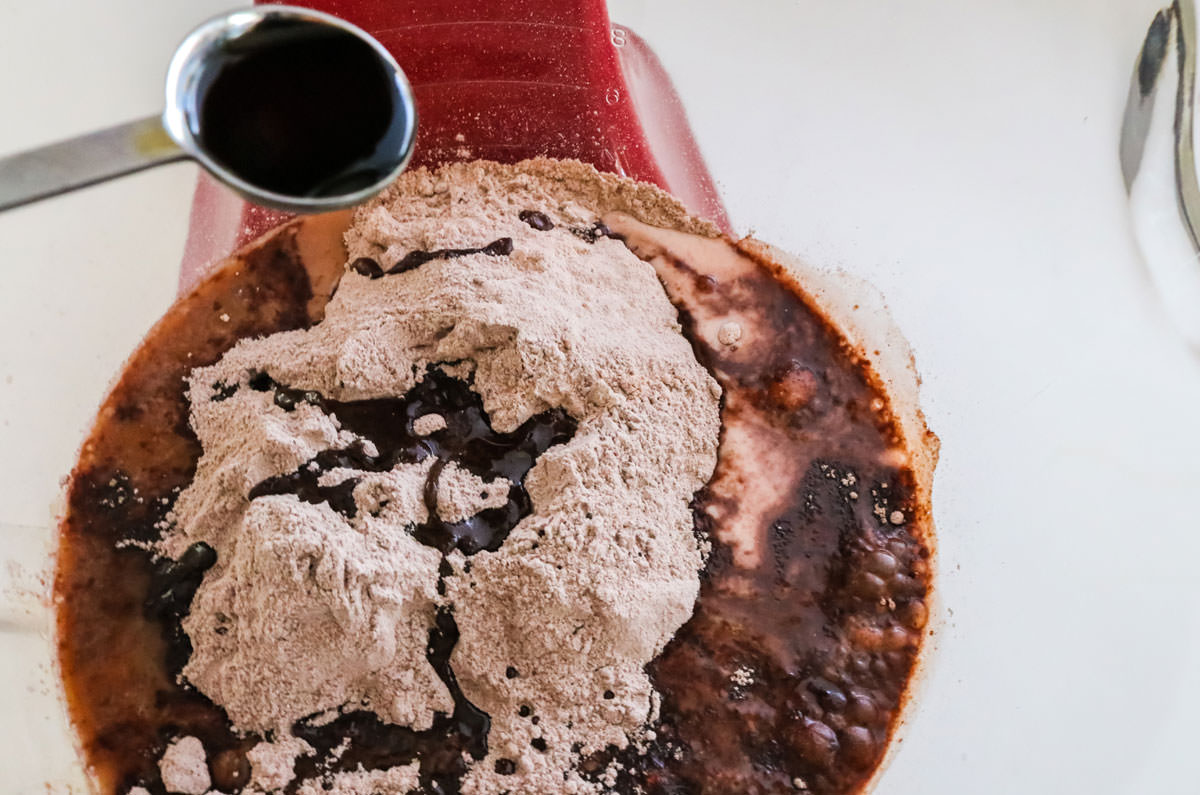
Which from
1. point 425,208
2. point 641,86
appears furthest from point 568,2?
point 425,208

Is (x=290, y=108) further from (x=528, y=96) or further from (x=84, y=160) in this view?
(x=528, y=96)

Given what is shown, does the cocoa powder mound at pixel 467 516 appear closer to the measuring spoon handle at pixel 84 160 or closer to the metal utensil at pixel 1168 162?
the measuring spoon handle at pixel 84 160

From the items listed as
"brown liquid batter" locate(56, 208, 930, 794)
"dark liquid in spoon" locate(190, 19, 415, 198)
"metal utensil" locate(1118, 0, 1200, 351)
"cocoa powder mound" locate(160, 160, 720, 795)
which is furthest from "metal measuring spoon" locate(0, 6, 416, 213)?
"metal utensil" locate(1118, 0, 1200, 351)

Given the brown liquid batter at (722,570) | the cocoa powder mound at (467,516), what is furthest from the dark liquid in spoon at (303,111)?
the brown liquid batter at (722,570)

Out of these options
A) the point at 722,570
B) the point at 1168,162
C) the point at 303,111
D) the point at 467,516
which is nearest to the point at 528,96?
the point at 303,111

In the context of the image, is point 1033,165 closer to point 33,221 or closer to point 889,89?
point 889,89
